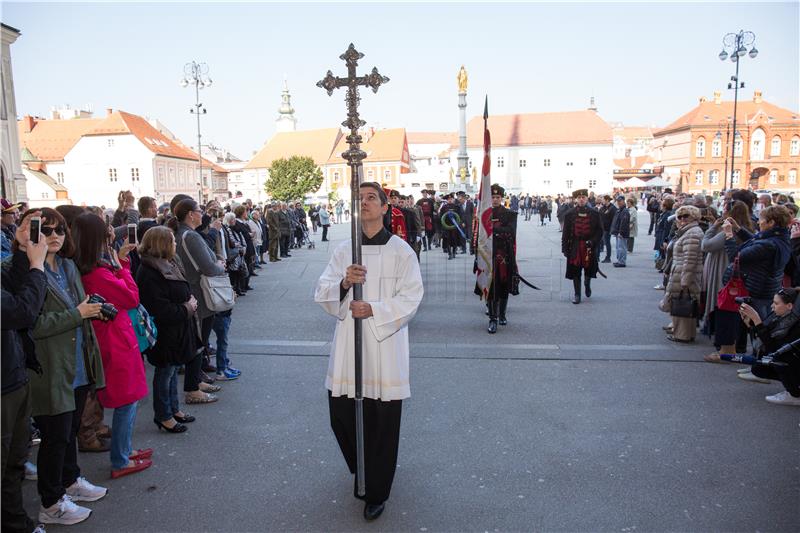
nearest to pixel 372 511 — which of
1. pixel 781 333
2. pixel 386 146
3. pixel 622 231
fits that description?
pixel 781 333

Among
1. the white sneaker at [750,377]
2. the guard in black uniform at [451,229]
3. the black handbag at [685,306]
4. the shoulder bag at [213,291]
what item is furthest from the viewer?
the guard in black uniform at [451,229]

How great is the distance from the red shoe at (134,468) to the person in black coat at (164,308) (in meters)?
0.66

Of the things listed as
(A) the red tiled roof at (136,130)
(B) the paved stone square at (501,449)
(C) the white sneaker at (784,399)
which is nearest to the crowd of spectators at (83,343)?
(B) the paved stone square at (501,449)

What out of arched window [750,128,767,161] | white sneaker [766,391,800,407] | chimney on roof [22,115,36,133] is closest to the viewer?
white sneaker [766,391,800,407]

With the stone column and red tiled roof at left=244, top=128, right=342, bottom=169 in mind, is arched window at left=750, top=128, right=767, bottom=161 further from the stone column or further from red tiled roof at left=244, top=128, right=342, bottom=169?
red tiled roof at left=244, top=128, right=342, bottom=169

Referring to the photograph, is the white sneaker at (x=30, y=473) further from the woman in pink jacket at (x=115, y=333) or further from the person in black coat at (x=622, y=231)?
the person in black coat at (x=622, y=231)

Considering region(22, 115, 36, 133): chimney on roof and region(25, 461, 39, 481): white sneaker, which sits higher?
region(22, 115, 36, 133): chimney on roof

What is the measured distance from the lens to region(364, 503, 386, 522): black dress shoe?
3861mm

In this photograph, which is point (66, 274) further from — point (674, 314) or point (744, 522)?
point (674, 314)

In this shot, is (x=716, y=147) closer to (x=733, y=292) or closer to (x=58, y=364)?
(x=733, y=292)

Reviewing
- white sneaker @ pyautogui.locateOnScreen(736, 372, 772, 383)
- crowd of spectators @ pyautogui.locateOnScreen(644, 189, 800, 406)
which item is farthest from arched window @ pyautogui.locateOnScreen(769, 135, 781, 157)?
white sneaker @ pyautogui.locateOnScreen(736, 372, 772, 383)

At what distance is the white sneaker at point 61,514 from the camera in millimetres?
3807

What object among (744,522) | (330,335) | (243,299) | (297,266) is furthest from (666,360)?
(297,266)

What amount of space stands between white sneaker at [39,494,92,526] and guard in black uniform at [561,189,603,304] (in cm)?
858
